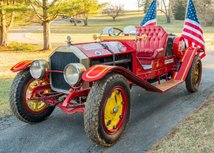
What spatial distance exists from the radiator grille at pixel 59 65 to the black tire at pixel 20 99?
15.9 inches

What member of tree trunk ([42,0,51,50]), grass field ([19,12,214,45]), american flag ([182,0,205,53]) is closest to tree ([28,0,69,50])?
tree trunk ([42,0,51,50])

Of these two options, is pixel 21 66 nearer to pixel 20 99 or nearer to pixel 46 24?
pixel 20 99

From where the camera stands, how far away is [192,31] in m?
7.36

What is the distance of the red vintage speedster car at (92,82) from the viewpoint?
3682 mm

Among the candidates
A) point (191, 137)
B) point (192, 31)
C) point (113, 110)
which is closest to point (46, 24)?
point (192, 31)

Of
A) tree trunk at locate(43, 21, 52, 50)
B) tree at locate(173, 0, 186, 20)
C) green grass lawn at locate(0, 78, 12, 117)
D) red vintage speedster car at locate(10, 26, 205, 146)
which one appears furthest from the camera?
tree at locate(173, 0, 186, 20)

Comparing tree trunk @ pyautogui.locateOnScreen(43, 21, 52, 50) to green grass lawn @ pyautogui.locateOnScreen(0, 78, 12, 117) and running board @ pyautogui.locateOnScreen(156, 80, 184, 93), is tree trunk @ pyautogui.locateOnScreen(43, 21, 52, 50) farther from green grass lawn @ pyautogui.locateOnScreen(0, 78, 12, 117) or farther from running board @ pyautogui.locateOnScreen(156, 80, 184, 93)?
running board @ pyautogui.locateOnScreen(156, 80, 184, 93)

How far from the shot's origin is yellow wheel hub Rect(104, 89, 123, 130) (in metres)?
3.89

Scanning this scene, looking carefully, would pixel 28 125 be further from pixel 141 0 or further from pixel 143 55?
pixel 141 0

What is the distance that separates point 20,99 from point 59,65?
79cm

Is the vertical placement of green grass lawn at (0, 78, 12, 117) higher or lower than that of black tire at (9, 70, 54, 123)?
lower

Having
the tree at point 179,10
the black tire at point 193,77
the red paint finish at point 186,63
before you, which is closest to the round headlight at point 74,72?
the red paint finish at point 186,63

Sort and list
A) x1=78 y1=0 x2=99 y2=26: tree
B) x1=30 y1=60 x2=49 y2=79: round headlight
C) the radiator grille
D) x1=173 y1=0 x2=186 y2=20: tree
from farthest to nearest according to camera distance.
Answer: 1. x1=173 y1=0 x2=186 y2=20: tree
2. x1=78 y1=0 x2=99 y2=26: tree
3. x1=30 y1=60 x2=49 y2=79: round headlight
4. the radiator grille

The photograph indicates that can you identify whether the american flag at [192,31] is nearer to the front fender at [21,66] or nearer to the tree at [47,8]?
the front fender at [21,66]
